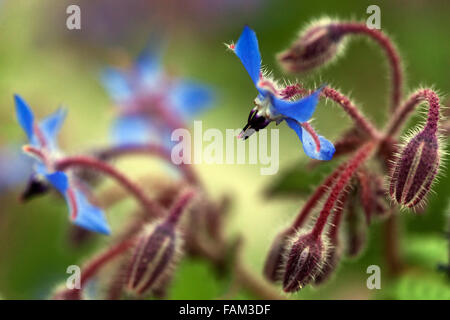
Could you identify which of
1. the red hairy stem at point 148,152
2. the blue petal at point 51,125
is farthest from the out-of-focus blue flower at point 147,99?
the blue petal at point 51,125

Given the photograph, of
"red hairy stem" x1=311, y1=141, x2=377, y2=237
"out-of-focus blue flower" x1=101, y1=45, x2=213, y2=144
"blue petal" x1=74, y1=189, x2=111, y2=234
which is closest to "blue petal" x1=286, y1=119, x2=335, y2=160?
"red hairy stem" x1=311, y1=141, x2=377, y2=237

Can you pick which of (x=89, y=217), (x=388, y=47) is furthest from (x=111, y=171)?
(x=388, y=47)

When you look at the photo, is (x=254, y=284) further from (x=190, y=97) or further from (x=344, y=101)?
(x=190, y=97)

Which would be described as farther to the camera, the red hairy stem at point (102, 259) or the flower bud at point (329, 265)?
the red hairy stem at point (102, 259)

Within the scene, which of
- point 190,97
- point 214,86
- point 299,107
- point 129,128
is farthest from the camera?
point 214,86

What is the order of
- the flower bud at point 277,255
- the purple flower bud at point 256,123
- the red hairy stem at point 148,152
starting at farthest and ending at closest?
the red hairy stem at point 148,152
the flower bud at point 277,255
the purple flower bud at point 256,123

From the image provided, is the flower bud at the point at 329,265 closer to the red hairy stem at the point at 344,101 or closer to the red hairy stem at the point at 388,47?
the red hairy stem at the point at 344,101
